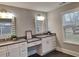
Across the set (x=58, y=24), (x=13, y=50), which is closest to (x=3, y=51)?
(x=13, y=50)

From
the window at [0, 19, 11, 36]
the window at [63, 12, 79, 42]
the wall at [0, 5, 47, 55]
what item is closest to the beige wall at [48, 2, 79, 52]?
the window at [63, 12, 79, 42]

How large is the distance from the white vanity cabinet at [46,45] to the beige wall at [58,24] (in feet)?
0.84

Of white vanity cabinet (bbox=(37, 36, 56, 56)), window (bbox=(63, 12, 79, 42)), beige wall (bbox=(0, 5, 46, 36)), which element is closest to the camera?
beige wall (bbox=(0, 5, 46, 36))

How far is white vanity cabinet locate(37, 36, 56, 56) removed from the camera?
322cm

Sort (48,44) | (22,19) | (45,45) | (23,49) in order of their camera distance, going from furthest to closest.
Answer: (48,44), (45,45), (22,19), (23,49)

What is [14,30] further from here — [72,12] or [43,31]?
[72,12]

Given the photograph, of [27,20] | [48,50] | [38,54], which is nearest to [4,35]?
[27,20]

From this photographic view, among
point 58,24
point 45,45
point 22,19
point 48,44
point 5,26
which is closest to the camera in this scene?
point 5,26

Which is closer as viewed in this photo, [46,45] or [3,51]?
[3,51]

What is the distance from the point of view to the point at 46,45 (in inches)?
134

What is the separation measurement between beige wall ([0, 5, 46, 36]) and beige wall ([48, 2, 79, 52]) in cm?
99

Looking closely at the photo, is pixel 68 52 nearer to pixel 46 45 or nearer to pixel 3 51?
pixel 46 45

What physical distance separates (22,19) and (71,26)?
1970 millimetres

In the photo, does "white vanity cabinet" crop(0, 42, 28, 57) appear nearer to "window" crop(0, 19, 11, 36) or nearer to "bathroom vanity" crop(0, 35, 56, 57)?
"bathroom vanity" crop(0, 35, 56, 57)
